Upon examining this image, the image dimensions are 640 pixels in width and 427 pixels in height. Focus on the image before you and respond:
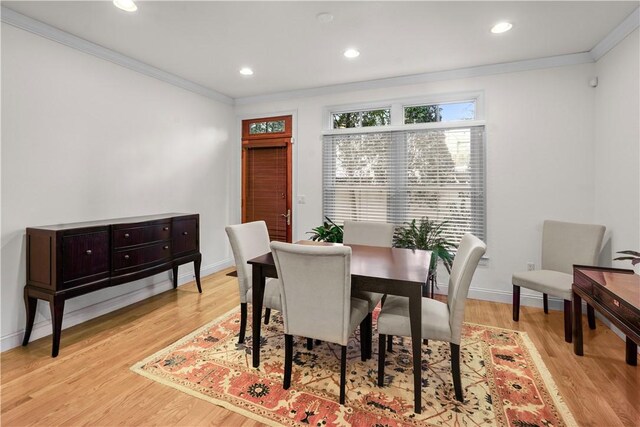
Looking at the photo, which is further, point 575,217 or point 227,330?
point 575,217

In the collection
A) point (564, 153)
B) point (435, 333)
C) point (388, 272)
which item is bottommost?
point (435, 333)

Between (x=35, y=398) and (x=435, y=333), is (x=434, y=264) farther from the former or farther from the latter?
(x=35, y=398)

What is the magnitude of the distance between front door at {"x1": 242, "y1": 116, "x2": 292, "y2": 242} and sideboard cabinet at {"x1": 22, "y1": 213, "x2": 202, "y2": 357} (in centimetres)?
169

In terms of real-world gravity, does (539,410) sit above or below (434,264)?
below

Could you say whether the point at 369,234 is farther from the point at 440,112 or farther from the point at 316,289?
the point at 440,112

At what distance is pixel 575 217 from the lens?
3.36 metres

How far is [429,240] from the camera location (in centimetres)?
369


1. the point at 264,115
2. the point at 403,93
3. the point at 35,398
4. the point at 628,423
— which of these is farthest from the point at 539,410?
the point at 264,115

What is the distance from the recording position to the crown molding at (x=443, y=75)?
3.30 metres

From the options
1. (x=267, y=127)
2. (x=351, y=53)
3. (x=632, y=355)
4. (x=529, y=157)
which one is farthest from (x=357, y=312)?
(x=267, y=127)

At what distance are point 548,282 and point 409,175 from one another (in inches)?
72.4

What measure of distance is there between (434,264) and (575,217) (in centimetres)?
157

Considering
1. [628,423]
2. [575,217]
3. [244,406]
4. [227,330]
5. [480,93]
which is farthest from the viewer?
[480,93]

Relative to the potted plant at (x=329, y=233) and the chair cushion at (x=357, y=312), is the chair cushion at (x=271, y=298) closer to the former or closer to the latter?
the chair cushion at (x=357, y=312)
